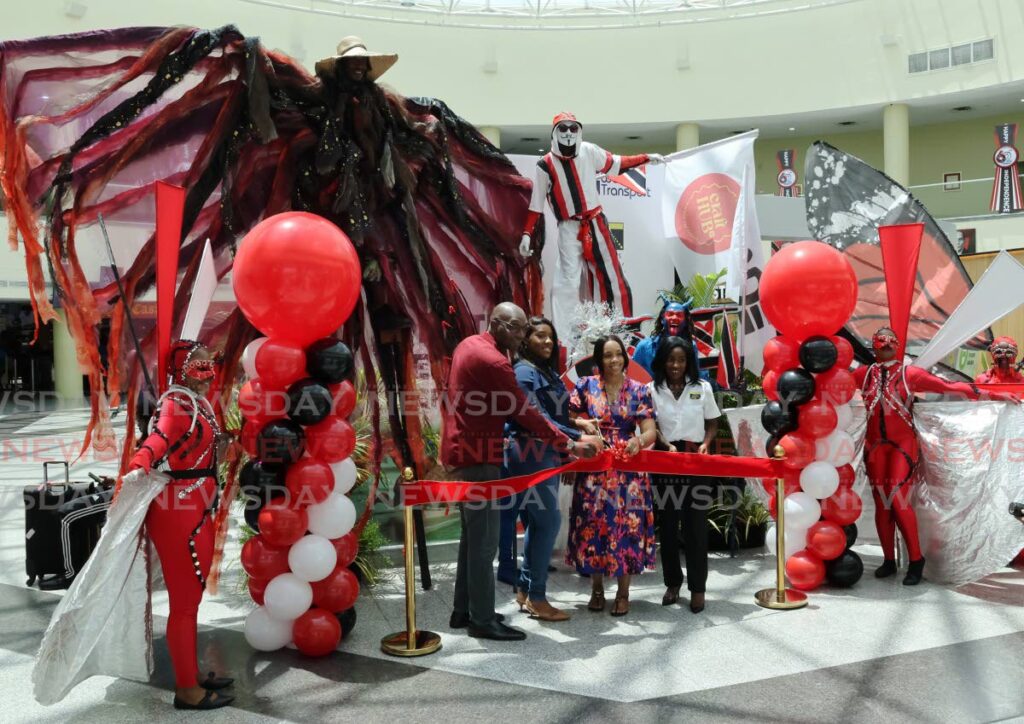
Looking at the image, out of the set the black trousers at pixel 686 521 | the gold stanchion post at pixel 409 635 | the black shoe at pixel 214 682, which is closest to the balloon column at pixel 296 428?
the gold stanchion post at pixel 409 635

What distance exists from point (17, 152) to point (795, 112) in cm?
1963

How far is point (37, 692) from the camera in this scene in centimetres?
287

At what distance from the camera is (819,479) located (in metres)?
4.50

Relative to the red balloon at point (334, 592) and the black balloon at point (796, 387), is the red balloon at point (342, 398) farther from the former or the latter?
the black balloon at point (796, 387)

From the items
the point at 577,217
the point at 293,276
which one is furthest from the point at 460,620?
the point at 577,217

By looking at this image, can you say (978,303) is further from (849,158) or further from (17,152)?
(17,152)

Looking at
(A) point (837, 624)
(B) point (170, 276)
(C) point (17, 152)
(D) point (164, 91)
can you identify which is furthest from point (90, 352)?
(A) point (837, 624)

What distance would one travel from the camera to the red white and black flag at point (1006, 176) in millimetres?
18734

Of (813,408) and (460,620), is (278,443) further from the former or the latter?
(813,408)

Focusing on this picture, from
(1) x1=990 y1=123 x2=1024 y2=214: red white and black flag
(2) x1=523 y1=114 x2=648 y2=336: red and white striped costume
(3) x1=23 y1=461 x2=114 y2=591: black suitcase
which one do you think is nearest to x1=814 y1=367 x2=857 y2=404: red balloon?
(2) x1=523 y1=114 x2=648 y2=336: red and white striped costume

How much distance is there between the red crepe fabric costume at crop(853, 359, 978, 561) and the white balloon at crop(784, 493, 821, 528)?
51cm

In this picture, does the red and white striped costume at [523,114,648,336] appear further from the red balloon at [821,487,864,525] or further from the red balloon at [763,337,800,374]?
the red balloon at [821,487,864,525]

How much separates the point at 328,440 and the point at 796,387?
8.32ft

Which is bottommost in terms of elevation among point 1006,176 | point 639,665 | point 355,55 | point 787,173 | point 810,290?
point 639,665
